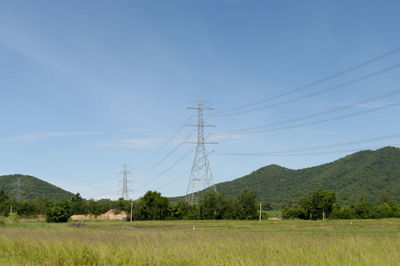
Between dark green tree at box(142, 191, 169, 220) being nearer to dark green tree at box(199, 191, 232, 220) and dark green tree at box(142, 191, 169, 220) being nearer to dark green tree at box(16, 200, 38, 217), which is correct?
→ dark green tree at box(199, 191, 232, 220)

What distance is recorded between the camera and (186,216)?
106188 mm

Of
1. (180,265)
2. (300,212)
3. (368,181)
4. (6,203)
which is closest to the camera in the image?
(180,265)

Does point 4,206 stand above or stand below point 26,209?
above

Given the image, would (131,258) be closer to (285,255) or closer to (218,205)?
(285,255)

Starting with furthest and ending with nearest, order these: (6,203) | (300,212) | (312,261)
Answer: (6,203) < (300,212) < (312,261)

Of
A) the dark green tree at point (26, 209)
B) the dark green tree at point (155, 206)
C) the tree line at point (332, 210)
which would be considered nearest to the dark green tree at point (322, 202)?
the tree line at point (332, 210)

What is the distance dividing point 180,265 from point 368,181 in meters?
209

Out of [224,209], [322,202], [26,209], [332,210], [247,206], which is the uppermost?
[322,202]

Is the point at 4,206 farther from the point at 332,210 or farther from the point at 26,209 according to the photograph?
the point at 332,210

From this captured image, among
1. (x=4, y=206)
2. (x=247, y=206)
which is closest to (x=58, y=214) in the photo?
(x=4, y=206)

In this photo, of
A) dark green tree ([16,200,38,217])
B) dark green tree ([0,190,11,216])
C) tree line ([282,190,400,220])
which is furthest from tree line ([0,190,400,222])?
dark green tree ([16,200,38,217])

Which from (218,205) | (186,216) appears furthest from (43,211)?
(218,205)

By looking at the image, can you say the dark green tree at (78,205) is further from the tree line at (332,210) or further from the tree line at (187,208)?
the tree line at (332,210)

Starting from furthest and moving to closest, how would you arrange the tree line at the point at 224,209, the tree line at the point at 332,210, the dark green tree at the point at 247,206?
the tree line at the point at 332,210 < the dark green tree at the point at 247,206 < the tree line at the point at 224,209
